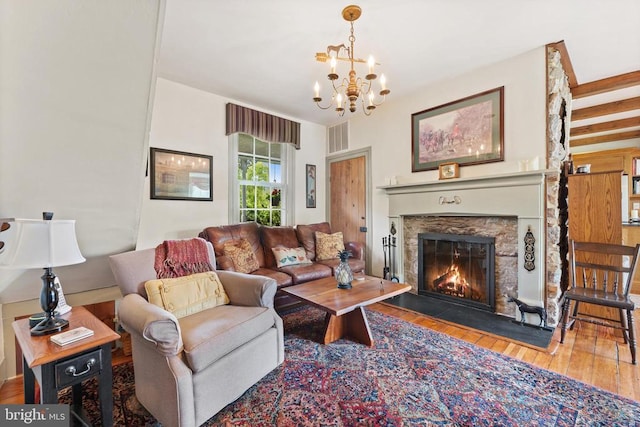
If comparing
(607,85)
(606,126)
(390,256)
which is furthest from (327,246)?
(606,126)

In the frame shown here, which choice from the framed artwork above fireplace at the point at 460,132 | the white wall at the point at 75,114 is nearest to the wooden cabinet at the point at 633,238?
the framed artwork above fireplace at the point at 460,132

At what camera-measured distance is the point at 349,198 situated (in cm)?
468

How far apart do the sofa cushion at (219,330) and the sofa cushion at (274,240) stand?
1516 mm

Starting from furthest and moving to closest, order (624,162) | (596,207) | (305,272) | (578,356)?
(624,162), (305,272), (596,207), (578,356)

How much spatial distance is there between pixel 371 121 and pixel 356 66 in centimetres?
135

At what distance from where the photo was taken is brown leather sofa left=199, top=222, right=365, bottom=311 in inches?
119

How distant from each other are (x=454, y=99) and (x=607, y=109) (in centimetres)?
244

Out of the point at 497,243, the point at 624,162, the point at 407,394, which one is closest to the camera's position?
the point at 407,394

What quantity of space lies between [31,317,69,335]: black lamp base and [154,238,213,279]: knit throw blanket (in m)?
0.61

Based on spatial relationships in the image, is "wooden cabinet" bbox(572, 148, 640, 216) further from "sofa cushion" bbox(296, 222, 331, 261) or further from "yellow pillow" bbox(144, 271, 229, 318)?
"yellow pillow" bbox(144, 271, 229, 318)

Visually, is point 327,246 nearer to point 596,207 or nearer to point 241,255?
point 241,255

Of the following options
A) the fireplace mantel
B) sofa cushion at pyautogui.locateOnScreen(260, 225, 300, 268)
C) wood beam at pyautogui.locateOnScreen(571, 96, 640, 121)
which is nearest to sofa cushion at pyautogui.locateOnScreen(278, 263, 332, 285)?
sofa cushion at pyautogui.locateOnScreen(260, 225, 300, 268)

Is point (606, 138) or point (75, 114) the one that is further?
point (606, 138)

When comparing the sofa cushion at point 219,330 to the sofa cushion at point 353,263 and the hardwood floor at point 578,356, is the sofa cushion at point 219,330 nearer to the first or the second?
the hardwood floor at point 578,356
